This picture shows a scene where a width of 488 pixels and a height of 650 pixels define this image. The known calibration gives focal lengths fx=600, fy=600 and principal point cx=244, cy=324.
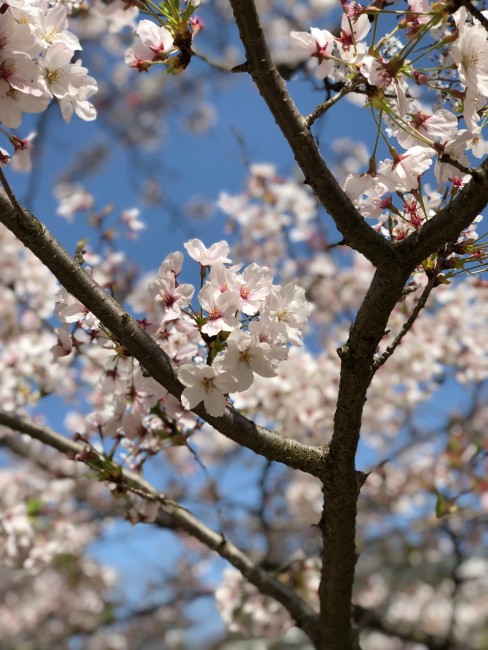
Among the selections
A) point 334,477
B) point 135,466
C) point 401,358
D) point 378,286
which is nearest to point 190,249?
point 378,286

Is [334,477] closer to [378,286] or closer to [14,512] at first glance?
[378,286]

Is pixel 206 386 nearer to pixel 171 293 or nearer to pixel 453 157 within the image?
pixel 171 293

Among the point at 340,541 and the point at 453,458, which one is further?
the point at 453,458

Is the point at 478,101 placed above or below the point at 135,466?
above

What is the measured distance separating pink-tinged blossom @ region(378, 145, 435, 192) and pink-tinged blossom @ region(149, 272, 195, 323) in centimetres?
50

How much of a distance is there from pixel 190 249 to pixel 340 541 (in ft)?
2.93

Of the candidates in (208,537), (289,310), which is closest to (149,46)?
(289,310)

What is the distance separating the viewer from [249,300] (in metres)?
1.27

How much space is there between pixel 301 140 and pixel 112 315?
1.69ft

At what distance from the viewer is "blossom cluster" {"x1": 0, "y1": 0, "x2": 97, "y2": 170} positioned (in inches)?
41.9

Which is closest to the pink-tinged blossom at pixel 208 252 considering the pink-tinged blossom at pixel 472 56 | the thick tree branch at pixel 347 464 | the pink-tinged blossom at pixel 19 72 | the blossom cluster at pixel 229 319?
the blossom cluster at pixel 229 319

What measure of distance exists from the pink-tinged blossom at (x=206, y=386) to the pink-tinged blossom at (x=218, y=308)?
0.27ft

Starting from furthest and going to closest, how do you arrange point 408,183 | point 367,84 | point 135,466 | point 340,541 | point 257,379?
1. point 257,379
2. point 135,466
3. point 340,541
4. point 408,183
5. point 367,84

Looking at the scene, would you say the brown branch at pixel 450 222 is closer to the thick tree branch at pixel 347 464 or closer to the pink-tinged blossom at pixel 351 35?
Result: the thick tree branch at pixel 347 464
